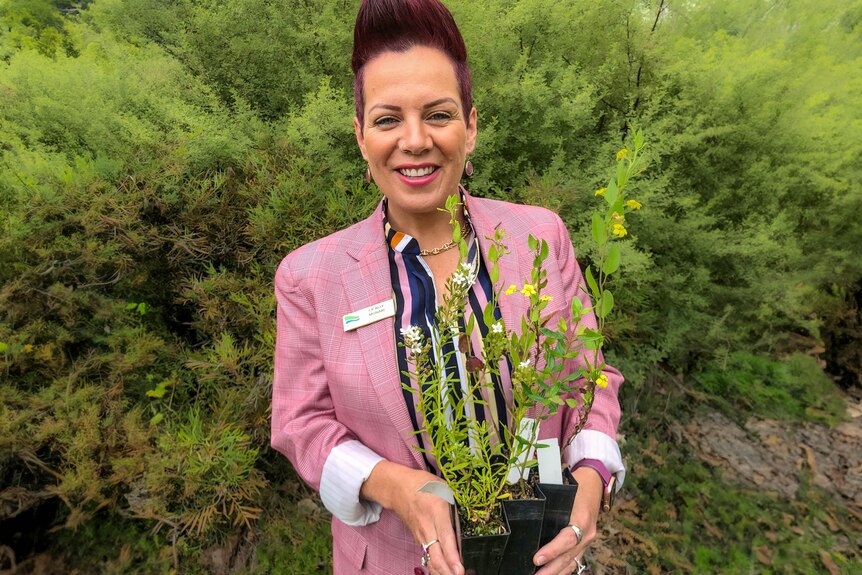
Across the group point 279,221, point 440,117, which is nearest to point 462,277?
point 440,117

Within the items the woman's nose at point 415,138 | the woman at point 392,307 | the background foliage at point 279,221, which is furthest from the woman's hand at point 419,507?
the background foliage at point 279,221

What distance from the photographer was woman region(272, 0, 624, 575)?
1.09 m

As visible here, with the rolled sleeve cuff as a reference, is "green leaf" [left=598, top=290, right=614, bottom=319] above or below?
above

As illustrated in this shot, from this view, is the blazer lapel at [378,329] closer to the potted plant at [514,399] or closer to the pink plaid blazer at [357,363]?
the pink plaid blazer at [357,363]

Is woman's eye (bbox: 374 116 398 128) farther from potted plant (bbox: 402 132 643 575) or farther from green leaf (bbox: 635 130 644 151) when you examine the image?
green leaf (bbox: 635 130 644 151)

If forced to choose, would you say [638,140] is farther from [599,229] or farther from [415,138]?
[415,138]

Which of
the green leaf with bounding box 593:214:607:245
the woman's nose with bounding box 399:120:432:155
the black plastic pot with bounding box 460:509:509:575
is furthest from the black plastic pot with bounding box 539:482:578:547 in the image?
the woman's nose with bounding box 399:120:432:155

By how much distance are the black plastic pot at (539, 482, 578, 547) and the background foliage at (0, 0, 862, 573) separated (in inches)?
65.5

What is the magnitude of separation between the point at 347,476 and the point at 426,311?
1.40ft

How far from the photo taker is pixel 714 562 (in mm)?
2998

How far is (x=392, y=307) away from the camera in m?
1.20

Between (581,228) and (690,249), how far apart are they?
1275 mm

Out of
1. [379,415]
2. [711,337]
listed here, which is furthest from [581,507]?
[711,337]

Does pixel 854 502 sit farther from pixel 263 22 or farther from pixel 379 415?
pixel 263 22
